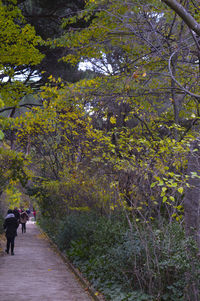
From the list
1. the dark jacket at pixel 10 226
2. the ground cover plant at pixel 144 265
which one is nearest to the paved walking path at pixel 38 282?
the ground cover plant at pixel 144 265

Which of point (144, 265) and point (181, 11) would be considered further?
point (144, 265)

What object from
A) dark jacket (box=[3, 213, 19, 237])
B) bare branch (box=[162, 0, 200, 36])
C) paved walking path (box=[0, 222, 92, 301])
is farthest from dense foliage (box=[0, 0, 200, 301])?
dark jacket (box=[3, 213, 19, 237])

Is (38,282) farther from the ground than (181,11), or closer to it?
closer to it

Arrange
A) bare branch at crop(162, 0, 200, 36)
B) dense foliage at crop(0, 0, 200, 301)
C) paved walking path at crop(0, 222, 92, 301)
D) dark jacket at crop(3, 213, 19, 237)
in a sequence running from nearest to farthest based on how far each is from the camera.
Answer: bare branch at crop(162, 0, 200, 36)
dense foliage at crop(0, 0, 200, 301)
paved walking path at crop(0, 222, 92, 301)
dark jacket at crop(3, 213, 19, 237)

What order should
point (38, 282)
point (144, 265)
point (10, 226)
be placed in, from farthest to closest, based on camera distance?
1. point (10, 226)
2. point (38, 282)
3. point (144, 265)

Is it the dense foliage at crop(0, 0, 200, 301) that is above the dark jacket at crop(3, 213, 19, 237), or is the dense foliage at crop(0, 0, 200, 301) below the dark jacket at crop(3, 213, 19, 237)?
above

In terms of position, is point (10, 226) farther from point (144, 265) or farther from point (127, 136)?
point (144, 265)

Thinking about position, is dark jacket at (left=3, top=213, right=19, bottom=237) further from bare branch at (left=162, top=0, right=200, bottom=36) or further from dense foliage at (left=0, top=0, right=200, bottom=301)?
bare branch at (left=162, top=0, right=200, bottom=36)

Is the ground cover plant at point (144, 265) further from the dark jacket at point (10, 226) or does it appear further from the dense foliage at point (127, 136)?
the dark jacket at point (10, 226)

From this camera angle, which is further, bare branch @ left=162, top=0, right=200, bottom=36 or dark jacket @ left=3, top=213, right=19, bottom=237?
dark jacket @ left=3, top=213, right=19, bottom=237

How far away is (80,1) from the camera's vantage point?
48.2 feet

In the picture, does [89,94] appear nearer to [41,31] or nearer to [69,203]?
[41,31]

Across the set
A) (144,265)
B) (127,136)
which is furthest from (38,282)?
(127,136)

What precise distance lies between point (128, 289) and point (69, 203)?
9.32 meters
